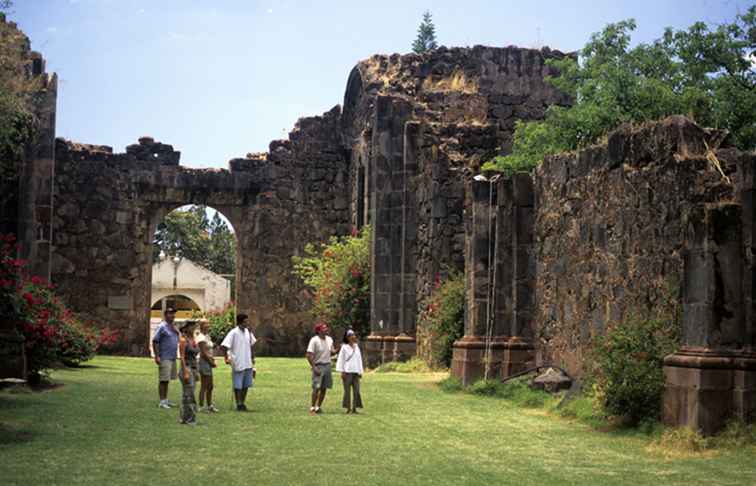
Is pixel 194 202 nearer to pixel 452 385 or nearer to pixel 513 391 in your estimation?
pixel 452 385

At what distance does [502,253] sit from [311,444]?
7534 mm

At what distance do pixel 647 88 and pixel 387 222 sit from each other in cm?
641

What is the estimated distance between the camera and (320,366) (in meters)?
14.9

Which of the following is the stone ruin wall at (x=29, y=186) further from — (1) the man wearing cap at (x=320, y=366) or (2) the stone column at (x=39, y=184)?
(1) the man wearing cap at (x=320, y=366)

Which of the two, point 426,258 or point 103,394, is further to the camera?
point 426,258

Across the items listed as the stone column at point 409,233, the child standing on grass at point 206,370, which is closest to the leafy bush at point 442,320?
the stone column at point 409,233

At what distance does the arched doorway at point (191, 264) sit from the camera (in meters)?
58.4

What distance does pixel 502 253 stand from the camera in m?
17.9

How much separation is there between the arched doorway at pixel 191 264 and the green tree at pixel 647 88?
3345 cm

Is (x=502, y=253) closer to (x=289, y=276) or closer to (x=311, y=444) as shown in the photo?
(x=311, y=444)

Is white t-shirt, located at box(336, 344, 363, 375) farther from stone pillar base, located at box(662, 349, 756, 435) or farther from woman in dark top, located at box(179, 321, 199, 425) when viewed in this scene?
stone pillar base, located at box(662, 349, 756, 435)

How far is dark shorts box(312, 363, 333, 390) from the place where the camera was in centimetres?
1462

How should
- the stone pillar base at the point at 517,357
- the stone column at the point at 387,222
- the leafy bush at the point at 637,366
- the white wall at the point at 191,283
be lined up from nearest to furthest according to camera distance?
the leafy bush at the point at 637,366 < the stone pillar base at the point at 517,357 < the stone column at the point at 387,222 < the white wall at the point at 191,283

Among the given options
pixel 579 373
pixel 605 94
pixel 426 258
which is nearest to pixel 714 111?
pixel 605 94
